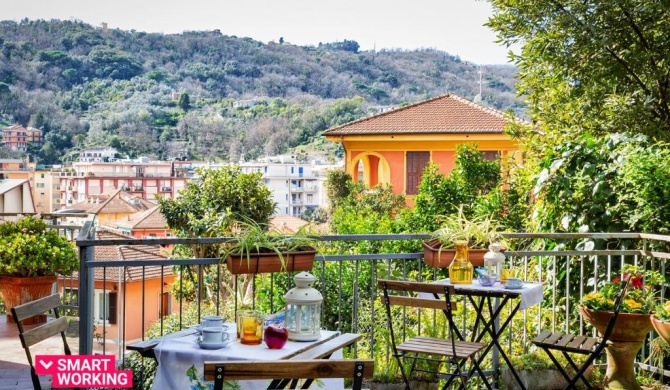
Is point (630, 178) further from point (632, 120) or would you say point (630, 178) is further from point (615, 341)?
point (632, 120)

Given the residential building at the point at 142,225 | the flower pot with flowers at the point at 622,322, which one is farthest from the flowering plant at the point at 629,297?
the residential building at the point at 142,225

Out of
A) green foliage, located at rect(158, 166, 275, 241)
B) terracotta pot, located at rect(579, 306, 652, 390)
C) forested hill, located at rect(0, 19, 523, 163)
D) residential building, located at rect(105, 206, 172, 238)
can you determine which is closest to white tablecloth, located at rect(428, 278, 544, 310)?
terracotta pot, located at rect(579, 306, 652, 390)

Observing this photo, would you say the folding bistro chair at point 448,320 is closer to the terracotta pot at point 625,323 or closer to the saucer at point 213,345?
the terracotta pot at point 625,323

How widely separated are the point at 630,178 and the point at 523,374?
5.29 ft

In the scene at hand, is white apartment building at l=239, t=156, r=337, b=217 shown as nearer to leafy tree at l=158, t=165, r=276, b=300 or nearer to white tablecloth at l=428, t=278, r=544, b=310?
leafy tree at l=158, t=165, r=276, b=300

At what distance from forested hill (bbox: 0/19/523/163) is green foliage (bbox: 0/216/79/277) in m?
54.2

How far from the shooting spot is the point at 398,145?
29812 millimetres

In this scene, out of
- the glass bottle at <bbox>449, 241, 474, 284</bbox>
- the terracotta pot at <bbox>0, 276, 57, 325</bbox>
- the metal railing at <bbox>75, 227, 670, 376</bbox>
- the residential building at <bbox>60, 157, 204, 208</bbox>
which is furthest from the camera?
the residential building at <bbox>60, 157, 204, 208</bbox>

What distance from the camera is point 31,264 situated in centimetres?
730

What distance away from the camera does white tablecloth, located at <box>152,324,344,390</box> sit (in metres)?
2.90

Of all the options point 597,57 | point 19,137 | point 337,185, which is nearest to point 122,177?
point 19,137

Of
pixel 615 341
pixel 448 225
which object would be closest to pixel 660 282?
pixel 615 341

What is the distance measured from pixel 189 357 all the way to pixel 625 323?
2.81m

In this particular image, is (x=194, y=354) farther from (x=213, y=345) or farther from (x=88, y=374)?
(x=88, y=374)
